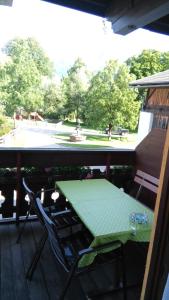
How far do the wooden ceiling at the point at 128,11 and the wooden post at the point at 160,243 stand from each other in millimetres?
577

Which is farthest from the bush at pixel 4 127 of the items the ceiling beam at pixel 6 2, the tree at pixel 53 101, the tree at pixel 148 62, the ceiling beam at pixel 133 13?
the tree at pixel 148 62

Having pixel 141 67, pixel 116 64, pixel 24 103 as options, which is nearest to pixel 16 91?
pixel 24 103

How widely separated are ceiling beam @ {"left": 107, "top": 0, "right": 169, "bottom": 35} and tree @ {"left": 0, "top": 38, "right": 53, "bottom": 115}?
36.6ft

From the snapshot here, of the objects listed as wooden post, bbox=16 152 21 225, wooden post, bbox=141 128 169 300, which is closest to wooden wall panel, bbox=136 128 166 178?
wooden post, bbox=16 152 21 225

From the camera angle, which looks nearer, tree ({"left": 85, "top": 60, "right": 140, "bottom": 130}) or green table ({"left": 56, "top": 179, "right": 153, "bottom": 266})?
green table ({"left": 56, "top": 179, "right": 153, "bottom": 266})

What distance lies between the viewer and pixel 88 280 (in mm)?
2104

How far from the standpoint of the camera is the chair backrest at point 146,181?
2893 millimetres

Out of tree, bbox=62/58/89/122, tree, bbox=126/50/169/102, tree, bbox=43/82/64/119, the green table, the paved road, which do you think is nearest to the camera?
the green table

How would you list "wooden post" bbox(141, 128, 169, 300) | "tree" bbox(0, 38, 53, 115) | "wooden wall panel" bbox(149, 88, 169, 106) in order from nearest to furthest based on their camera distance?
"wooden post" bbox(141, 128, 169, 300), "wooden wall panel" bbox(149, 88, 169, 106), "tree" bbox(0, 38, 53, 115)

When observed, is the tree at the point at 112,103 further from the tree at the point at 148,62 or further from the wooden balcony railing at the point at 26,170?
the wooden balcony railing at the point at 26,170

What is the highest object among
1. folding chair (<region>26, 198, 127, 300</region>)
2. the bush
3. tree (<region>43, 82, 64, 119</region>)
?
tree (<region>43, 82, 64, 119</region>)

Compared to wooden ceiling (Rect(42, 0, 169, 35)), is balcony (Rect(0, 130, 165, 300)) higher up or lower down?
lower down

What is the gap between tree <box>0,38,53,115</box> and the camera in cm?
1314

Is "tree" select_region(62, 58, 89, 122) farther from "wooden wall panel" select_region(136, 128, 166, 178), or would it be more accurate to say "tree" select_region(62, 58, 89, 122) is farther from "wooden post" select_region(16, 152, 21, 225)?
"wooden post" select_region(16, 152, 21, 225)
